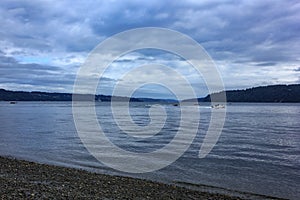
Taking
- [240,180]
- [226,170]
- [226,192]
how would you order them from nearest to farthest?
[226,192] < [240,180] < [226,170]

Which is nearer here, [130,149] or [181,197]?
[181,197]

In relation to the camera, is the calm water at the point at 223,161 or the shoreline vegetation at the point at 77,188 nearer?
the shoreline vegetation at the point at 77,188

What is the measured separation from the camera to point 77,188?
13195 mm

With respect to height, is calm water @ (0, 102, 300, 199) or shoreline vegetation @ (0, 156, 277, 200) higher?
shoreline vegetation @ (0, 156, 277, 200)

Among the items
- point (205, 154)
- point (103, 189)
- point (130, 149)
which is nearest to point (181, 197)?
point (103, 189)

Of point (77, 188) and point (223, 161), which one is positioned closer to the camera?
point (77, 188)

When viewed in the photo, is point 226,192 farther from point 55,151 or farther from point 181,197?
point 55,151

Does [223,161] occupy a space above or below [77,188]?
below

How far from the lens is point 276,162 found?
2359 centimetres

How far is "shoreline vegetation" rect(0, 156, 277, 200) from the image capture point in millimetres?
11930

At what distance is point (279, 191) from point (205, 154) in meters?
10.5

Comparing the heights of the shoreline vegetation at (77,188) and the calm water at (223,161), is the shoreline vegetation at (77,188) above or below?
above

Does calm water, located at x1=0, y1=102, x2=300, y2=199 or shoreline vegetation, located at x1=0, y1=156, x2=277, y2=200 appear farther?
calm water, located at x1=0, y1=102, x2=300, y2=199

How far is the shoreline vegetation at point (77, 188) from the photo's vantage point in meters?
11.9
